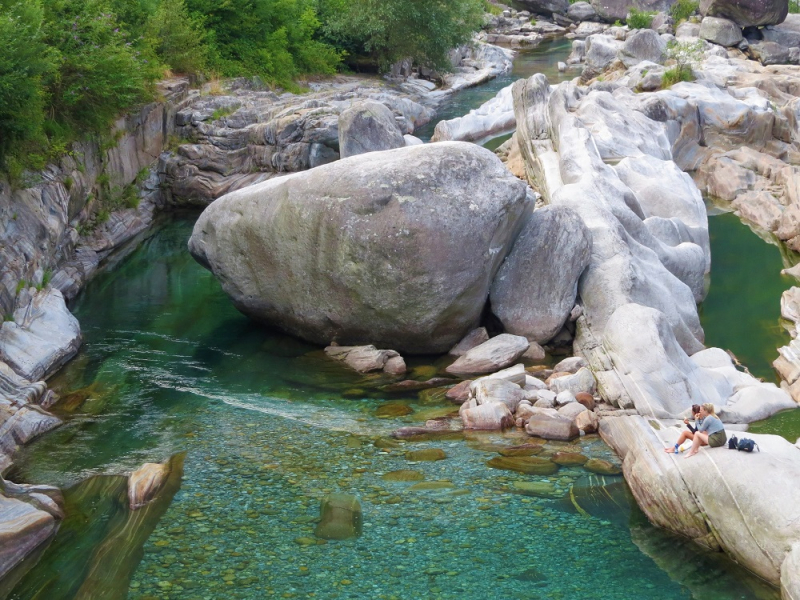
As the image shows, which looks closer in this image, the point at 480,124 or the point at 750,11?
the point at 480,124

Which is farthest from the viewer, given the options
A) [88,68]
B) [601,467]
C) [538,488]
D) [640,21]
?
[640,21]

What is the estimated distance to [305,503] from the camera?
31.7 ft

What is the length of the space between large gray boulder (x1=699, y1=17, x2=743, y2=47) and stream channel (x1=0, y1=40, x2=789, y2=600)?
32.5 m

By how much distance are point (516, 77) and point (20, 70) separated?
3190cm

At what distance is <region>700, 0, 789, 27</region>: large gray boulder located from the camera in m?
42.1

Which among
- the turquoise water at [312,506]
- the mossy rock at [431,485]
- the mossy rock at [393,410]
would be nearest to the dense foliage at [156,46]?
the turquoise water at [312,506]

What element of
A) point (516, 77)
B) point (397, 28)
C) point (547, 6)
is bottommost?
point (547, 6)

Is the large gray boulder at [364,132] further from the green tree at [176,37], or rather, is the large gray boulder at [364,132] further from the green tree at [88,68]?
the green tree at [176,37]

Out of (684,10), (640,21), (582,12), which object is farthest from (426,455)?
(582,12)

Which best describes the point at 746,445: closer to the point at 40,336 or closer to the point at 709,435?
the point at 709,435

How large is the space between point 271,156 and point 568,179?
9.98 m

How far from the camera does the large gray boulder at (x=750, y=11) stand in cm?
4209

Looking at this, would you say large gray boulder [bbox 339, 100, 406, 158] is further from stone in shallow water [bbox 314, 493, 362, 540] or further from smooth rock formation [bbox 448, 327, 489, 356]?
stone in shallow water [bbox 314, 493, 362, 540]

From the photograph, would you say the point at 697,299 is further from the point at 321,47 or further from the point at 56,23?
the point at 321,47
